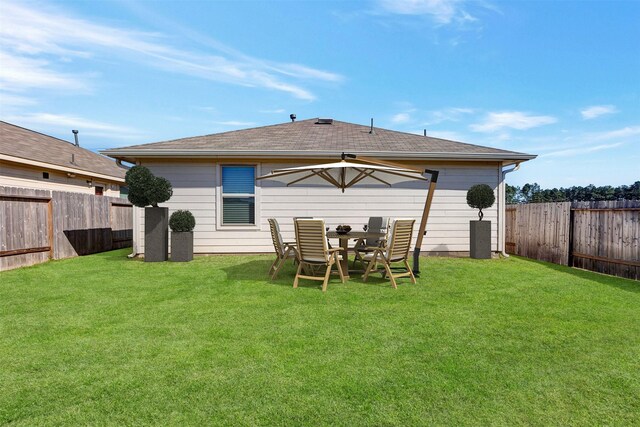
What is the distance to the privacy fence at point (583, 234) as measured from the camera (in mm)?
6871

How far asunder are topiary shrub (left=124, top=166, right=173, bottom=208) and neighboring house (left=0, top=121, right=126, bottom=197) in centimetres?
376

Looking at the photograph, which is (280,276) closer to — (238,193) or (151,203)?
(238,193)

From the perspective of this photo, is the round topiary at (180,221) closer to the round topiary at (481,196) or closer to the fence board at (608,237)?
the round topiary at (481,196)

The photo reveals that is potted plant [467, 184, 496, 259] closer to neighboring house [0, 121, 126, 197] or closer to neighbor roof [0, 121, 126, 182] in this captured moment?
neighboring house [0, 121, 126, 197]

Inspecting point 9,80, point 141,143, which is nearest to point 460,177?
point 141,143

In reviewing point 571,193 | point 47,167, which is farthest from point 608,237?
point 571,193

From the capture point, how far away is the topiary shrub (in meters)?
8.10

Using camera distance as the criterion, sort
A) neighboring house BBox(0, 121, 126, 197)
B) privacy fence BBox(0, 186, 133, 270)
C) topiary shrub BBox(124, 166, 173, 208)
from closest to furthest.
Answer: privacy fence BBox(0, 186, 133, 270) < topiary shrub BBox(124, 166, 173, 208) < neighboring house BBox(0, 121, 126, 197)

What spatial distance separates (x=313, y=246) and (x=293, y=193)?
163 inches

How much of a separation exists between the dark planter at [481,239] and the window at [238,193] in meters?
5.78

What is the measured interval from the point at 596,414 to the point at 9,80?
17268 mm

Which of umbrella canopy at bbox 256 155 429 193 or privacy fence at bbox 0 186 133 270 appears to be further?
privacy fence at bbox 0 186 133 270

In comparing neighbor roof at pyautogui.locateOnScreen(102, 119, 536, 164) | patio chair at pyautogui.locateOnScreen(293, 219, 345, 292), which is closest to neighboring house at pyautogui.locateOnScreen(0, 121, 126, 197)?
neighbor roof at pyautogui.locateOnScreen(102, 119, 536, 164)

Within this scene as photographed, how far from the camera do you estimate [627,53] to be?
41.6ft
